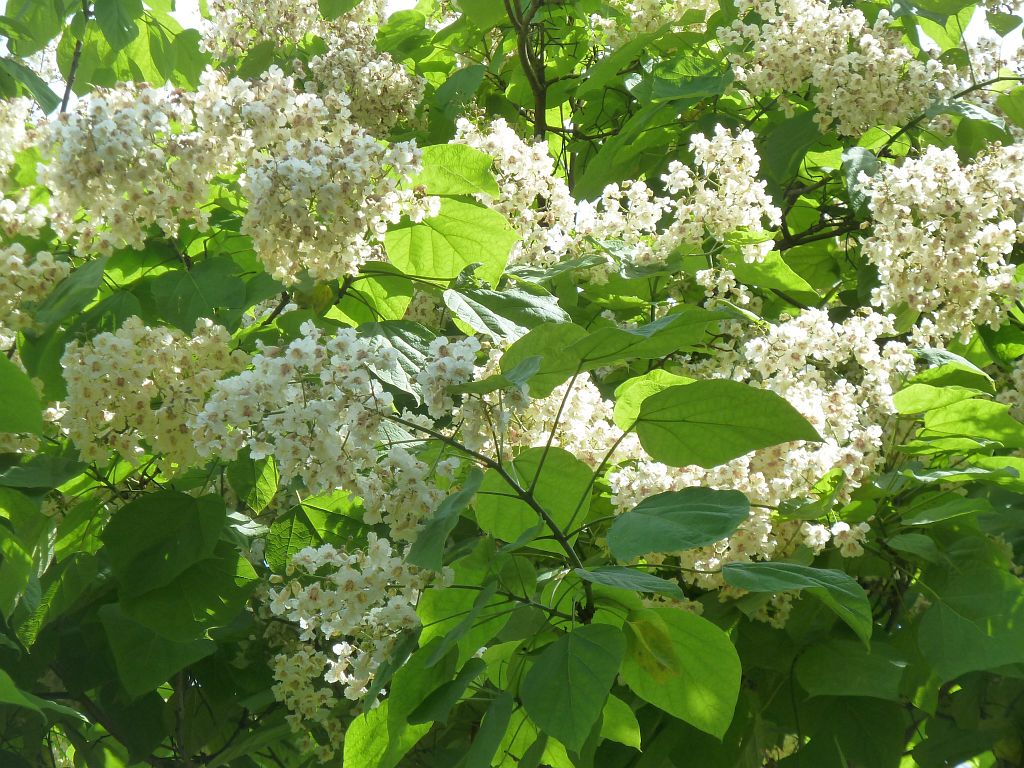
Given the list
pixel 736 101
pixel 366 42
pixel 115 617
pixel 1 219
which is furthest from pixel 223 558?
pixel 736 101

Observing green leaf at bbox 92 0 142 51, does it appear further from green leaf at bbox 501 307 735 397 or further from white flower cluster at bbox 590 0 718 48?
green leaf at bbox 501 307 735 397

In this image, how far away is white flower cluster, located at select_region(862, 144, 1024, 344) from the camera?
230 centimetres

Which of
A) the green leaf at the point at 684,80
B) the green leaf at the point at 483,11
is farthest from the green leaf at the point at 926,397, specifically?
the green leaf at the point at 483,11

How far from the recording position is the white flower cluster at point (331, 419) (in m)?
1.35

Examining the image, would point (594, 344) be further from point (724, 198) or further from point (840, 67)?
point (840, 67)

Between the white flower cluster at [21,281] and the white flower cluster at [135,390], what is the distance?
12 centimetres

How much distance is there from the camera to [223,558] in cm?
193

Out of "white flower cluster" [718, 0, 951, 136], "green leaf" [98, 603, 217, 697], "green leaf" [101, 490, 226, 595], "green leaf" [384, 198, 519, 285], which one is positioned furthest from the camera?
"white flower cluster" [718, 0, 951, 136]

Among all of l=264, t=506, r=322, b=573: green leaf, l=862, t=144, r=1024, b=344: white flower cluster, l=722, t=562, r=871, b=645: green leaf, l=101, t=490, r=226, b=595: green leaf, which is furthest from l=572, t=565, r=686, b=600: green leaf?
l=862, t=144, r=1024, b=344: white flower cluster

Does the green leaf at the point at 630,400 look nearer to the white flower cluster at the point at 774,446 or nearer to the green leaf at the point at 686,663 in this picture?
the white flower cluster at the point at 774,446

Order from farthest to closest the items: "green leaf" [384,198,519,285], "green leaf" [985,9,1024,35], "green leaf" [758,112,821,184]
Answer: "green leaf" [985,9,1024,35], "green leaf" [758,112,821,184], "green leaf" [384,198,519,285]

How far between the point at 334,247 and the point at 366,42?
160 centimetres

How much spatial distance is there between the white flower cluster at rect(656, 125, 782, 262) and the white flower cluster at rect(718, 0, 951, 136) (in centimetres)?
49

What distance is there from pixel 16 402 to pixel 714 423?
85cm
